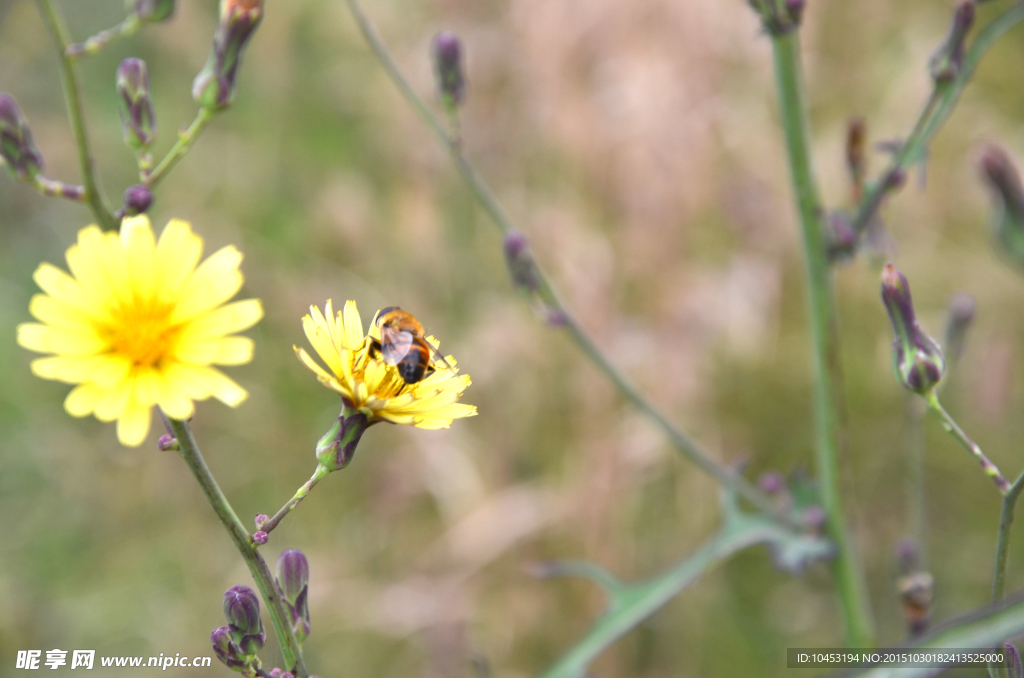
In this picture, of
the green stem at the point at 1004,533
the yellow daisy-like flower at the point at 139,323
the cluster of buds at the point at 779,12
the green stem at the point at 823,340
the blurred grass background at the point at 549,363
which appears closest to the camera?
the yellow daisy-like flower at the point at 139,323

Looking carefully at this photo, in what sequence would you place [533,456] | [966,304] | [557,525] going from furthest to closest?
[533,456] → [557,525] → [966,304]

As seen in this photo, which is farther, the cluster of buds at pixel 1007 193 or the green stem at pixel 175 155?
the cluster of buds at pixel 1007 193

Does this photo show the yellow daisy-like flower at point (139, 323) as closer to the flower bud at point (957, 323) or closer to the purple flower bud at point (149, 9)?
the purple flower bud at point (149, 9)

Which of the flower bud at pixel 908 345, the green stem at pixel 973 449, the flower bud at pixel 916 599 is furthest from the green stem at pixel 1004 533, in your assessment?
the flower bud at pixel 916 599

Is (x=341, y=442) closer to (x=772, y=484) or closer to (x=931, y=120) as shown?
(x=772, y=484)

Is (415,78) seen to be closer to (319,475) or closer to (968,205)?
(968,205)

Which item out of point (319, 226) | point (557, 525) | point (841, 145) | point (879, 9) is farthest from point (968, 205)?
point (319, 226)
